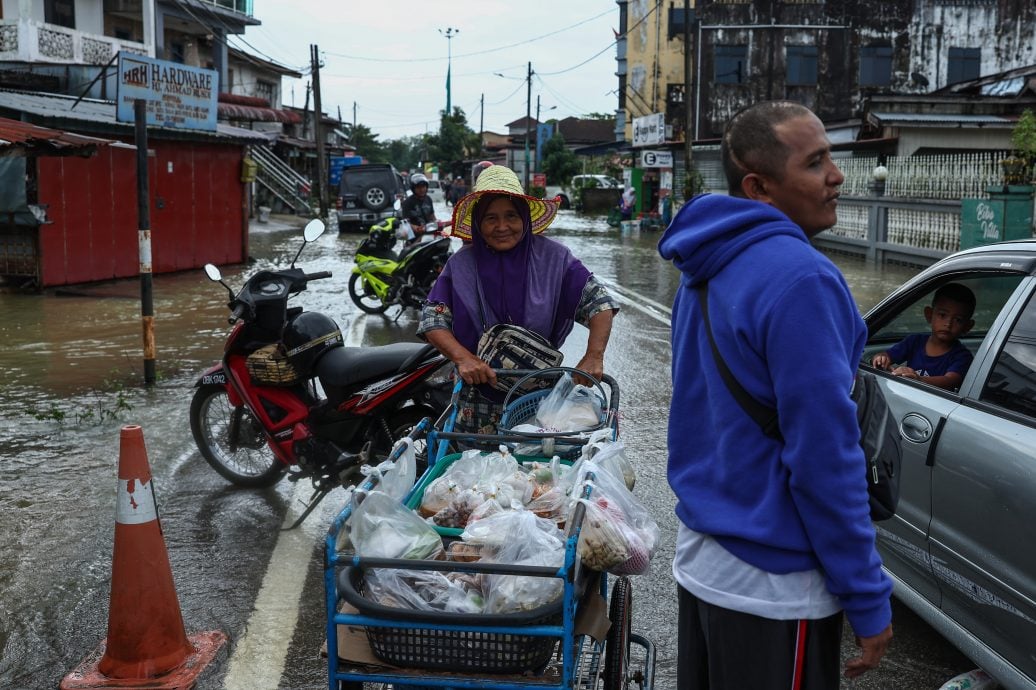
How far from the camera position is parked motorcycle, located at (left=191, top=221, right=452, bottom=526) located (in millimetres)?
5555

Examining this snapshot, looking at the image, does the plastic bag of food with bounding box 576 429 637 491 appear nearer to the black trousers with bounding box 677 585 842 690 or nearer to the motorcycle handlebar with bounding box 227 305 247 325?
the black trousers with bounding box 677 585 842 690

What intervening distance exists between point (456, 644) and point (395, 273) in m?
10.7

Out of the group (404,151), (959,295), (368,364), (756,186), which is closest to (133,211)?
(368,364)

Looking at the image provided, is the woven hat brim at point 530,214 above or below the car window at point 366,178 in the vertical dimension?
below

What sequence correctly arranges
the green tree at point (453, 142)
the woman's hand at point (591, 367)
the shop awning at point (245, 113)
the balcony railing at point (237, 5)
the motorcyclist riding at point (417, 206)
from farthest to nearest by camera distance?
1. the green tree at point (453, 142)
2. the balcony railing at point (237, 5)
3. the shop awning at point (245, 113)
4. the motorcyclist riding at point (417, 206)
5. the woman's hand at point (591, 367)

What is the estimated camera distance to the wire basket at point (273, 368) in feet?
18.7

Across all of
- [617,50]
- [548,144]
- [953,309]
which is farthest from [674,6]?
[953,309]

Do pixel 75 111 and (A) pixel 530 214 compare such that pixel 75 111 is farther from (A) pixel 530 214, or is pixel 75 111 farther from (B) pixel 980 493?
(B) pixel 980 493

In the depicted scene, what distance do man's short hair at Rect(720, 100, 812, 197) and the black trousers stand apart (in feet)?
2.90

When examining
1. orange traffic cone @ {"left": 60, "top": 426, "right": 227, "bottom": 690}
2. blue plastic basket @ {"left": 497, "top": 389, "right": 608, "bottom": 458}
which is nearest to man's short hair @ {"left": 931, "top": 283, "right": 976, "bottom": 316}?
blue plastic basket @ {"left": 497, "top": 389, "right": 608, "bottom": 458}

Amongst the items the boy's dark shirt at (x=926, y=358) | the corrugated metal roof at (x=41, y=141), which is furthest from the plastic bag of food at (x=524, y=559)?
the corrugated metal roof at (x=41, y=141)

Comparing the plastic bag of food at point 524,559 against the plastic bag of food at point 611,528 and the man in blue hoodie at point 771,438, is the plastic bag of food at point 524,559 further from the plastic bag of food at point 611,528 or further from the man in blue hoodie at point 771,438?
the man in blue hoodie at point 771,438

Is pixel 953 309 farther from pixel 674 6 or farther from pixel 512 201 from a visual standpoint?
pixel 674 6

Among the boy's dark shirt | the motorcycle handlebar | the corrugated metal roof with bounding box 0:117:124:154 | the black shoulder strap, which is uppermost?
the corrugated metal roof with bounding box 0:117:124:154
